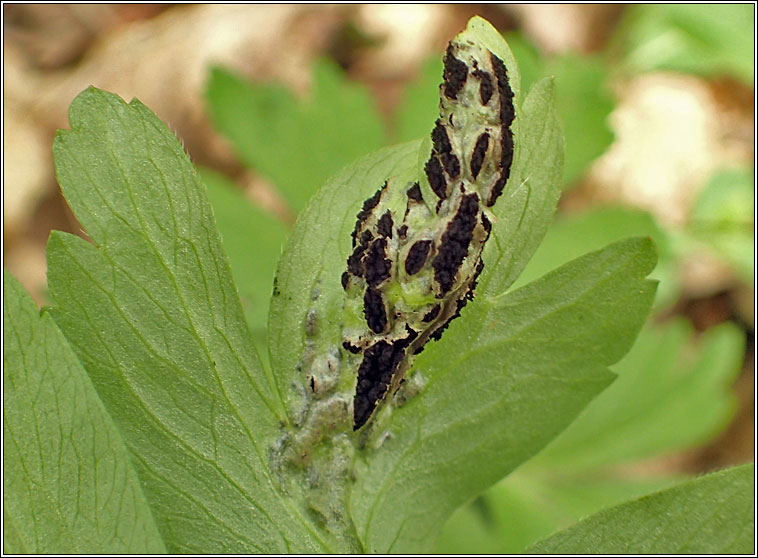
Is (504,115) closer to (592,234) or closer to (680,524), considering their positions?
(680,524)

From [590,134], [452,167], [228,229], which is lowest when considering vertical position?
[452,167]

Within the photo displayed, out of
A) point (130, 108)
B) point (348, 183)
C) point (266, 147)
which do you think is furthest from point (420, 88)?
point (130, 108)

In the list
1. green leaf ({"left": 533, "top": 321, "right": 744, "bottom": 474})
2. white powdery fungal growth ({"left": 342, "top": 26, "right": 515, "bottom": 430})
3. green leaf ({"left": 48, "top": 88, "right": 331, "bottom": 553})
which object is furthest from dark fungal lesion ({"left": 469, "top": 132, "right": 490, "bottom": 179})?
green leaf ({"left": 533, "top": 321, "right": 744, "bottom": 474})

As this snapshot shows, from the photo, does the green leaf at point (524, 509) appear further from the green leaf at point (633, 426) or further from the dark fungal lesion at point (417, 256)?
the dark fungal lesion at point (417, 256)

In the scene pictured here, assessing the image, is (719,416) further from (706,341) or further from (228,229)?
(228,229)

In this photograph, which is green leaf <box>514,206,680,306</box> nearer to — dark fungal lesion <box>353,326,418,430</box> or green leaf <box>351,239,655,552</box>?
green leaf <box>351,239,655,552</box>

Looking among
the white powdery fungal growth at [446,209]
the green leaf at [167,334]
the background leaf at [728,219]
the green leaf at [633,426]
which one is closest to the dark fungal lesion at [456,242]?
the white powdery fungal growth at [446,209]
